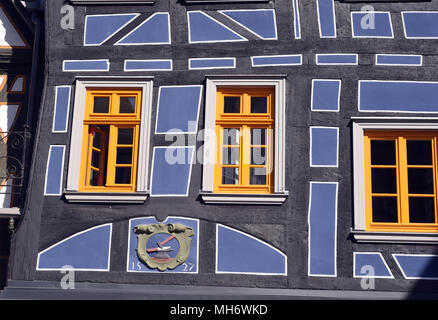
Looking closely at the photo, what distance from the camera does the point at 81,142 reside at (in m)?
8.91

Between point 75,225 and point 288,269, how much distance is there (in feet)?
9.27

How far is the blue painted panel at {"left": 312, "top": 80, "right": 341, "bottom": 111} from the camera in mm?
8680

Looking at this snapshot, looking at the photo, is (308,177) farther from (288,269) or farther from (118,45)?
(118,45)

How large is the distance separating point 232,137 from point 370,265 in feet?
7.93

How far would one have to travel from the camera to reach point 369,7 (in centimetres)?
895

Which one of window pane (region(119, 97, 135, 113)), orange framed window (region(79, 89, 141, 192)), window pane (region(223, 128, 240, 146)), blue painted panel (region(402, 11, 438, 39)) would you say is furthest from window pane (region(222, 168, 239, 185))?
blue painted panel (region(402, 11, 438, 39))

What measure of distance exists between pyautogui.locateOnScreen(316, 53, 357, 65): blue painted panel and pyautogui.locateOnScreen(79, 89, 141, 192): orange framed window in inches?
98.5

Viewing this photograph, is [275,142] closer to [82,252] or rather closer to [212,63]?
[212,63]

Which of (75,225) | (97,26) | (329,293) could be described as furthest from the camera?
(97,26)

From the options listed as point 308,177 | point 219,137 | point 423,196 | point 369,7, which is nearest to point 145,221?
point 219,137

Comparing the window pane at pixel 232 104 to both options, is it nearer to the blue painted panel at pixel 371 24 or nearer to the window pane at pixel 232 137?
the window pane at pixel 232 137

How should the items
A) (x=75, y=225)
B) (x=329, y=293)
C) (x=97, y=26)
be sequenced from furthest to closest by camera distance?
(x=97, y=26)
(x=75, y=225)
(x=329, y=293)

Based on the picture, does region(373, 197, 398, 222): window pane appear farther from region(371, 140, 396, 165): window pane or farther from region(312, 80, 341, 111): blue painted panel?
region(312, 80, 341, 111): blue painted panel

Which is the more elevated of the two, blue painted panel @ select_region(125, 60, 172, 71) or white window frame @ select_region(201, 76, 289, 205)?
blue painted panel @ select_region(125, 60, 172, 71)
